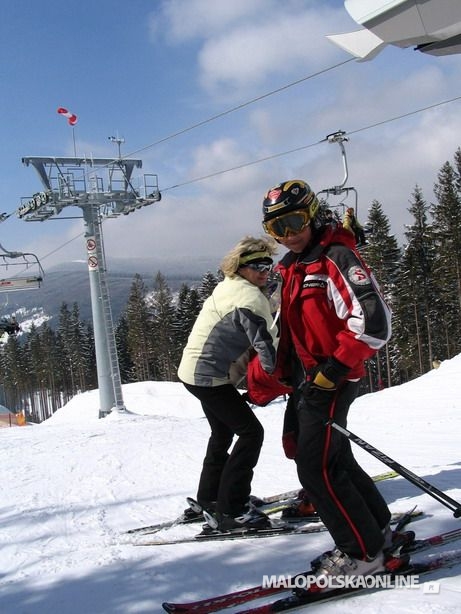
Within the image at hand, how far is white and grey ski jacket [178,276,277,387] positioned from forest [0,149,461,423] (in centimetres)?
2390

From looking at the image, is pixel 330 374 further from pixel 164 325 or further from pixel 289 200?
pixel 164 325

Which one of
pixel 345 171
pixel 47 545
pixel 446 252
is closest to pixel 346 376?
pixel 47 545

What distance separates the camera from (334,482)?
2756 millimetres

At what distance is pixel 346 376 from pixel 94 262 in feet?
54.9

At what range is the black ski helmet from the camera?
289cm

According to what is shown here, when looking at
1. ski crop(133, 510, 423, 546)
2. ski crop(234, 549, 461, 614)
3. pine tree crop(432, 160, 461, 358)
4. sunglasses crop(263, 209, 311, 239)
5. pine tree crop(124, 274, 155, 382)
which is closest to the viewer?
ski crop(234, 549, 461, 614)

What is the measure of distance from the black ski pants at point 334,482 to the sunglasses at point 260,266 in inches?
49.6

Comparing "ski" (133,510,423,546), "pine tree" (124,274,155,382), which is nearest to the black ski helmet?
"ski" (133,510,423,546)

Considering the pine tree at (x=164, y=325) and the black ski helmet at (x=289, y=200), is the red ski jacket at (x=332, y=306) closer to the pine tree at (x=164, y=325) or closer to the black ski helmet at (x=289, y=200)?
the black ski helmet at (x=289, y=200)

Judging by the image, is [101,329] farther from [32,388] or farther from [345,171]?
[32,388]

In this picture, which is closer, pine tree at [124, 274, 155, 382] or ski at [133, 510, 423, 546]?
ski at [133, 510, 423, 546]

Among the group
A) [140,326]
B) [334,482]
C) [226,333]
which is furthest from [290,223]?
[140,326]

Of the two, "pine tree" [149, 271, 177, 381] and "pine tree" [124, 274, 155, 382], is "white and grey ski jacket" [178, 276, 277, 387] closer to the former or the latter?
"pine tree" [149, 271, 177, 381]

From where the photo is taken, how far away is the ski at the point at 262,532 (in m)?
3.61
